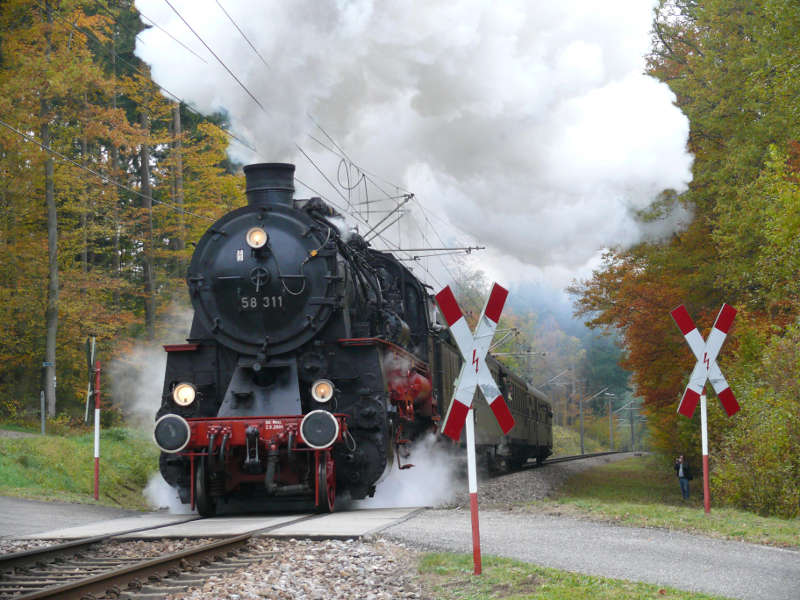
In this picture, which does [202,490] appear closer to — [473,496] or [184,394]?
[184,394]

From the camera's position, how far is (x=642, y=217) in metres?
21.0

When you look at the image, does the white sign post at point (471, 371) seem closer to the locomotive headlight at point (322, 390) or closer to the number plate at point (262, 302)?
the locomotive headlight at point (322, 390)

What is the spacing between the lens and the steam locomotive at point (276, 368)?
10.7 metres

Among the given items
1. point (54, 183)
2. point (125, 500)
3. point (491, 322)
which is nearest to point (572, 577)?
point (491, 322)

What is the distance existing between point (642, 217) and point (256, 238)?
12.2 meters

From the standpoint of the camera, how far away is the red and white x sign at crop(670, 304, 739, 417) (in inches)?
424

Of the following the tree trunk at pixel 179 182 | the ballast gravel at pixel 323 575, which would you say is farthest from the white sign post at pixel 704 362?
the tree trunk at pixel 179 182

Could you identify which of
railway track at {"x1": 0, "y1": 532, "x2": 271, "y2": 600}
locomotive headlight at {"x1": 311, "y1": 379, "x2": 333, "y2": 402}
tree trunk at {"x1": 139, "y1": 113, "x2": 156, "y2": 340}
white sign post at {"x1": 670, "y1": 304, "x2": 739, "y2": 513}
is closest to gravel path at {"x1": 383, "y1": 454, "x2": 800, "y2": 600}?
railway track at {"x1": 0, "y1": 532, "x2": 271, "y2": 600}

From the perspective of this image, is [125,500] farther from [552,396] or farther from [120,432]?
[552,396]

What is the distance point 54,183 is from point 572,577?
2139 centimetres

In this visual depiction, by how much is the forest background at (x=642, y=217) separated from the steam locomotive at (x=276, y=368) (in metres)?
5.89

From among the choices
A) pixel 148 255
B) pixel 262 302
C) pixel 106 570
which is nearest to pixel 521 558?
pixel 106 570

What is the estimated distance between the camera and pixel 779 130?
17625 mm

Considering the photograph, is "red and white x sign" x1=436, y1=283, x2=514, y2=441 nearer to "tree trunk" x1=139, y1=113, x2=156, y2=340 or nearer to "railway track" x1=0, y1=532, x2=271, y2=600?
"railway track" x1=0, y1=532, x2=271, y2=600
